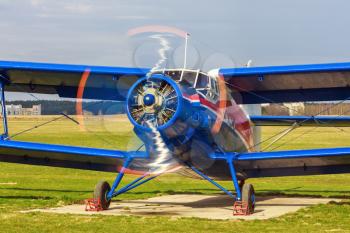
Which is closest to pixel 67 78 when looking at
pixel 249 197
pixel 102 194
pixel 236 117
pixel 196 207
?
pixel 102 194

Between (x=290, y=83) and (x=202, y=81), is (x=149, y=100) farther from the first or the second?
(x=290, y=83)

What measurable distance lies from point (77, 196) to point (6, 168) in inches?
490

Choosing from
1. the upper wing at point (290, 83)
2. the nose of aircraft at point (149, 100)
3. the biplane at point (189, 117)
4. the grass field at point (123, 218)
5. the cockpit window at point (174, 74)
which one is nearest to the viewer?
the grass field at point (123, 218)

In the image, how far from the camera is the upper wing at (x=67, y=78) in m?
15.1

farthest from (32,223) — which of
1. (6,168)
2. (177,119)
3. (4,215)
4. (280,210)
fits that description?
(6,168)

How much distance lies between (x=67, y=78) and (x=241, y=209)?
5370mm

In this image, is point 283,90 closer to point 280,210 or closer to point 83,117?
point 280,210

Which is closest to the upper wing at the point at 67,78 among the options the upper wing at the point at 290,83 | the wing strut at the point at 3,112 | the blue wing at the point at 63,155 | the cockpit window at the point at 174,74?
the wing strut at the point at 3,112

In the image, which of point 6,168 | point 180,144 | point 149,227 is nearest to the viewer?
point 149,227

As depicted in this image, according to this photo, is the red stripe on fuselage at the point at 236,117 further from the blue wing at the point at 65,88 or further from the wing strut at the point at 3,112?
the wing strut at the point at 3,112

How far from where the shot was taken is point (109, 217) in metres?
12.5

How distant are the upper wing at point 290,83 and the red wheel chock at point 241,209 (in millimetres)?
2899

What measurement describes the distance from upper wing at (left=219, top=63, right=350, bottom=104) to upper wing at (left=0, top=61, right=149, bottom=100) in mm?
2171

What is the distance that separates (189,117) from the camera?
13102 millimetres
